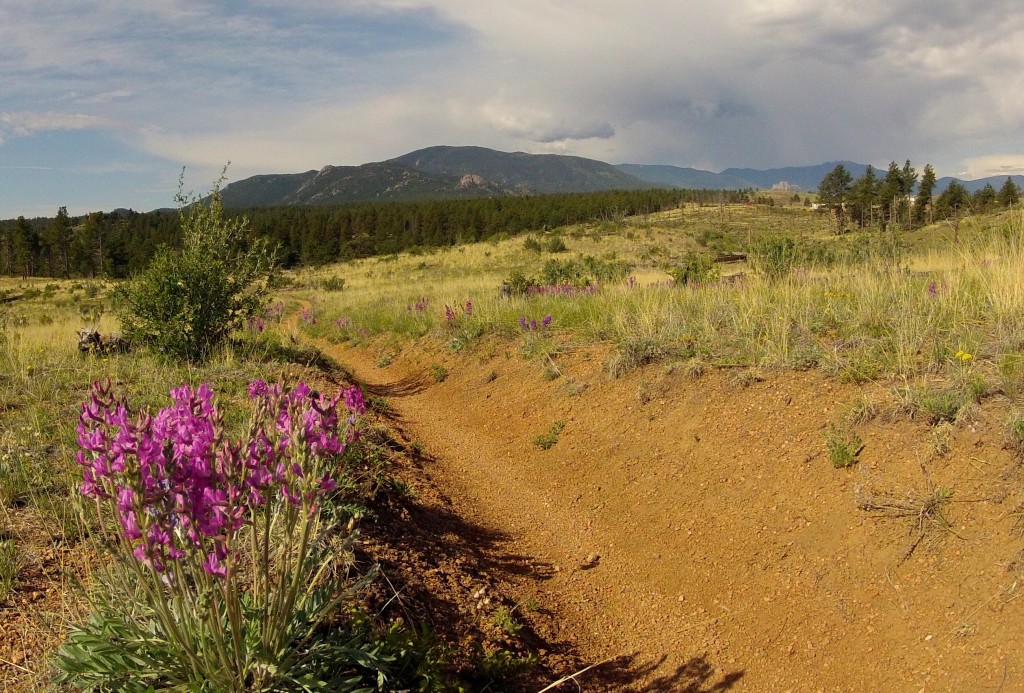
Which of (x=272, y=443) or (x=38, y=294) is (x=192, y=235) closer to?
(x=272, y=443)

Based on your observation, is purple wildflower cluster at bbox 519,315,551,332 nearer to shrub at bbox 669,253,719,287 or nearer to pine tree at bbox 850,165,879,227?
shrub at bbox 669,253,719,287

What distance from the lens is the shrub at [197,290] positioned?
8.41m

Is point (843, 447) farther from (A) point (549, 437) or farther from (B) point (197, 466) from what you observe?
(B) point (197, 466)

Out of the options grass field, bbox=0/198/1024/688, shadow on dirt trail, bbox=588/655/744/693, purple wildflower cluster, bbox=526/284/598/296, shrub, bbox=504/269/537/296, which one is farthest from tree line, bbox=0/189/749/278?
shadow on dirt trail, bbox=588/655/744/693

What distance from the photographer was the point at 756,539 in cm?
408

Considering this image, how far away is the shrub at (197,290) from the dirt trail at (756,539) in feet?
14.6

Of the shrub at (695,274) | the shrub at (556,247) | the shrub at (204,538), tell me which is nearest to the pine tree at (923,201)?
the shrub at (556,247)

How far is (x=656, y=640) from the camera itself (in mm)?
3557

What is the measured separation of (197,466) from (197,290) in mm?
7824

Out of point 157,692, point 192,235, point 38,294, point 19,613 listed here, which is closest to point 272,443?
point 157,692

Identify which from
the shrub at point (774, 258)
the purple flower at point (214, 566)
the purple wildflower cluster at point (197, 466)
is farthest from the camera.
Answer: the shrub at point (774, 258)

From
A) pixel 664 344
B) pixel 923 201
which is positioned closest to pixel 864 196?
pixel 923 201

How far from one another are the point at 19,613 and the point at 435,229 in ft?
200

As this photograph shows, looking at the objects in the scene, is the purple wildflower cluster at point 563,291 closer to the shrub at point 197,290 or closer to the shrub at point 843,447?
the shrub at point 197,290
